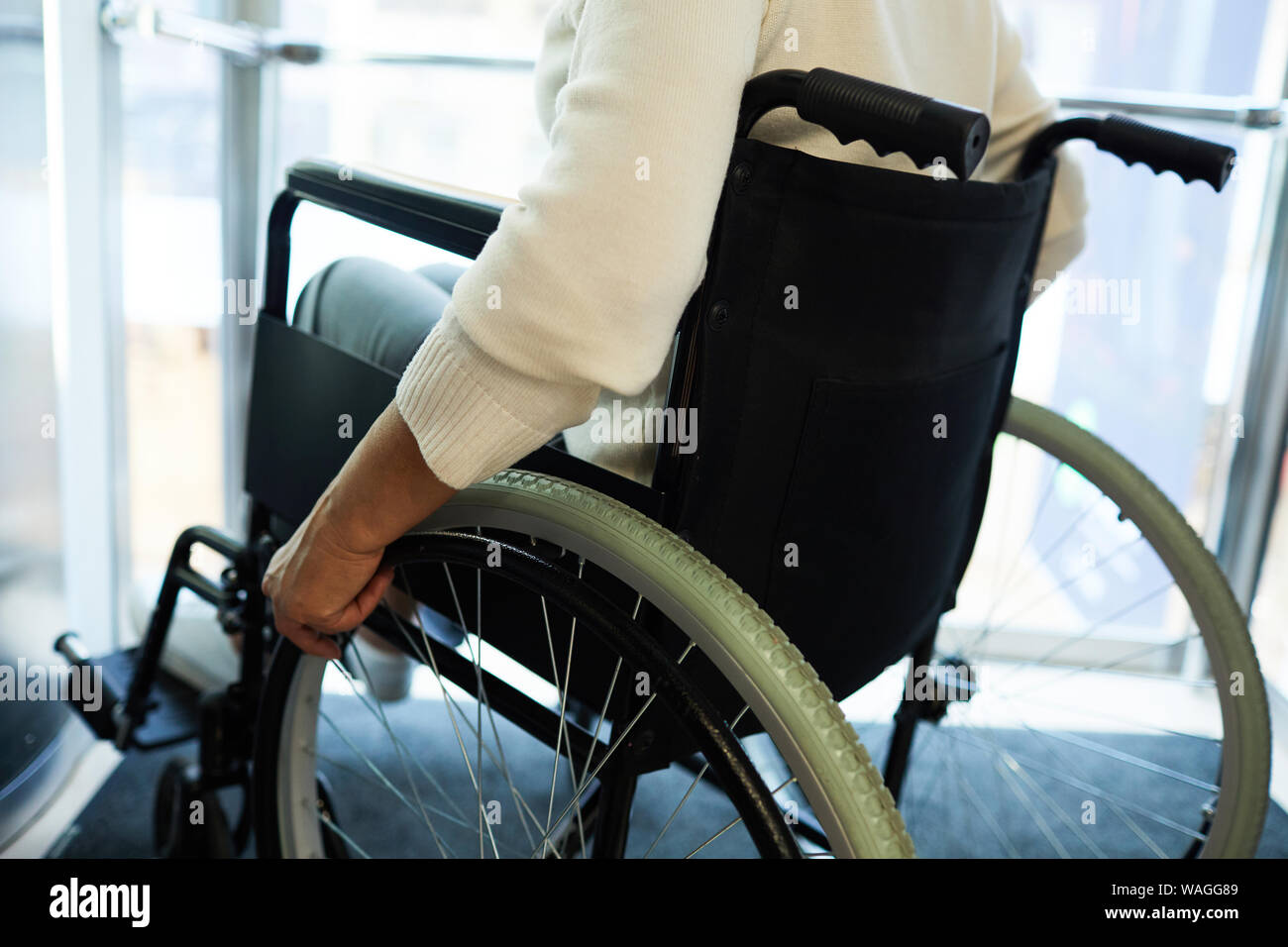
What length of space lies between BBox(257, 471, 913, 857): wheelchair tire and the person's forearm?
0.04 meters

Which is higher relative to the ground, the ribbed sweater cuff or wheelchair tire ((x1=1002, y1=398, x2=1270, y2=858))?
the ribbed sweater cuff

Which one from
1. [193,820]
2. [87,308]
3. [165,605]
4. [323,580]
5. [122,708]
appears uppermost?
[87,308]

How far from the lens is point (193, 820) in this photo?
108cm

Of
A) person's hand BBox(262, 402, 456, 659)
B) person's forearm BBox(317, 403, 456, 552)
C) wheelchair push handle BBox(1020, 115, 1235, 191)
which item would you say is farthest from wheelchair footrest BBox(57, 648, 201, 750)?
wheelchair push handle BBox(1020, 115, 1235, 191)

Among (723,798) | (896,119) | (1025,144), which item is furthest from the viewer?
(723,798)

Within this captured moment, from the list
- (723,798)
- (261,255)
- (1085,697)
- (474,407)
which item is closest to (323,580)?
(474,407)

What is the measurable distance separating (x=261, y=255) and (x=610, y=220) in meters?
1.31

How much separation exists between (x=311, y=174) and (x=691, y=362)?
1.38ft

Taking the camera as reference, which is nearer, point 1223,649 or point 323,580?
point 323,580

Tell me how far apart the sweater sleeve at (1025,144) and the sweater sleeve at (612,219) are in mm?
318

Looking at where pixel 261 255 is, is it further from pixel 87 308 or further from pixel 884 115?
pixel 884 115

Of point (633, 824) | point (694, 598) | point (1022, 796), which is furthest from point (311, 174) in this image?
point (1022, 796)

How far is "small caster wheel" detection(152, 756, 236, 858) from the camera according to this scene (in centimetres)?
108

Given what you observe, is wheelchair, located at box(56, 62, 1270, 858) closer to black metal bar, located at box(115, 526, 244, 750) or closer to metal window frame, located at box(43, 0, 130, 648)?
black metal bar, located at box(115, 526, 244, 750)
